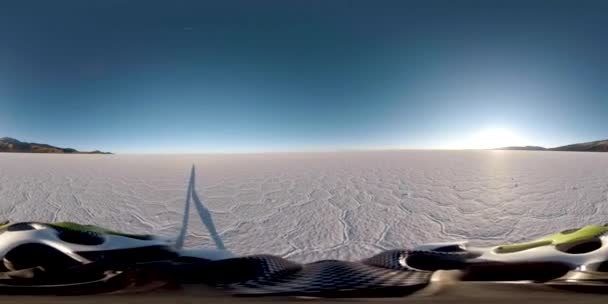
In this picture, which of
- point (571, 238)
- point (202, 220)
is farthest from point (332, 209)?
point (571, 238)

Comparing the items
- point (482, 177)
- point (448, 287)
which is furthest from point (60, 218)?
point (482, 177)

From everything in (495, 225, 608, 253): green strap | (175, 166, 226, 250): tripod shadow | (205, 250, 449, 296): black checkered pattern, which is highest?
(495, 225, 608, 253): green strap

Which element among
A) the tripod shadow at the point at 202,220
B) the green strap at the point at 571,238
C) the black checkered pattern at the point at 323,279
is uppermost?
the green strap at the point at 571,238

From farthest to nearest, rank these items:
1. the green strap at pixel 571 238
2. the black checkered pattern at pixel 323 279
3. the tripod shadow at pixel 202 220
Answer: the tripod shadow at pixel 202 220, the green strap at pixel 571 238, the black checkered pattern at pixel 323 279

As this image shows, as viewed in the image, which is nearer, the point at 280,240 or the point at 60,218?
the point at 280,240

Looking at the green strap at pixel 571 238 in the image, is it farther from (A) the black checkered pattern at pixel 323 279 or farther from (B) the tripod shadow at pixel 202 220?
(B) the tripod shadow at pixel 202 220

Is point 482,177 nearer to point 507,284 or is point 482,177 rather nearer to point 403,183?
point 403,183

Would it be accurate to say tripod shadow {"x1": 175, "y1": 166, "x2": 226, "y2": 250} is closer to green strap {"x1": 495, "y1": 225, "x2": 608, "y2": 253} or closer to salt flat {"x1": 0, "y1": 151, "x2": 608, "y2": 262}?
salt flat {"x1": 0, "y1": 151, "x2": 608, "y2": 262}

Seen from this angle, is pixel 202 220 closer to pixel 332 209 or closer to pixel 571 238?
pixel 332 209

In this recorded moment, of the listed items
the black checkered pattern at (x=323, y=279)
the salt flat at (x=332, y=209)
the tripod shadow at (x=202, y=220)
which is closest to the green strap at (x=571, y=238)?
the black checkered pattern at (x=323, y=279)

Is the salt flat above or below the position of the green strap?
below

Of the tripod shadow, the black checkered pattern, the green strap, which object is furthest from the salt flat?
the green strap
